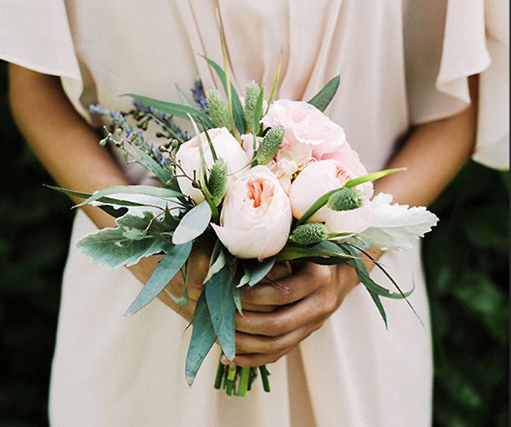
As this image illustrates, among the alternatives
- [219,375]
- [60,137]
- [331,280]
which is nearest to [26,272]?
[60,137]

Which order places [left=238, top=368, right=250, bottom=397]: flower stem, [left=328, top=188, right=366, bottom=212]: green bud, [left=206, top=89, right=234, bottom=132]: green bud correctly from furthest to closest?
[left=238, top=368, right=250, bottom=397]: flower stem
[left=206, top=89, right=234, bottom=132]: green bud
[left=328, top=188, right=366, bottom=212]: green bud

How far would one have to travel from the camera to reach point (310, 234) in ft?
2.17

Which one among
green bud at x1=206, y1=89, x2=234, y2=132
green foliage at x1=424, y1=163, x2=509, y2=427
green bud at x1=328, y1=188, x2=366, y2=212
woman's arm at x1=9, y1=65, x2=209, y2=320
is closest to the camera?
green bud at x1=328, y1=188, x2=366, y2=212

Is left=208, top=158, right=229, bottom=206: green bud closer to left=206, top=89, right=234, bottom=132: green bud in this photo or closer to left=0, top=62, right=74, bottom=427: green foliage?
left=206, top=89, right=234, bottom=132: green bud

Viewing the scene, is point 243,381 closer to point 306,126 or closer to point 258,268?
point 258,268

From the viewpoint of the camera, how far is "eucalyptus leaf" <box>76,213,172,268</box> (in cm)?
67

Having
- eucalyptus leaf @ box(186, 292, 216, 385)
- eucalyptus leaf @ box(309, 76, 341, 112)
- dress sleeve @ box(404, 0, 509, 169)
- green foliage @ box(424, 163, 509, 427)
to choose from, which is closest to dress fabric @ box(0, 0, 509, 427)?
dress sleeve @ box(404, 0, 509, 169)

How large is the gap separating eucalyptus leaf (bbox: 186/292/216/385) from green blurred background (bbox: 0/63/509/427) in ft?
3.00

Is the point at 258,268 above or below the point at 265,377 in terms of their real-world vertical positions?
above

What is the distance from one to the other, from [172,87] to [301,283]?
1.16ft

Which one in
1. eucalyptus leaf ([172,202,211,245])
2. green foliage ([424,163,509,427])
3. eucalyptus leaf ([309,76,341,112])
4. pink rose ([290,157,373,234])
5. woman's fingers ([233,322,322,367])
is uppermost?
eucalyptus leaf ([309,76,341,112])

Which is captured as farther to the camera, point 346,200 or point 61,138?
point 61,138

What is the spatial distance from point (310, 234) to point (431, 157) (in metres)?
0.43

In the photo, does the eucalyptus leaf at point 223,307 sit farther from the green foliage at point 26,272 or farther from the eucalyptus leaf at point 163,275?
the green foliage at point 26,272
